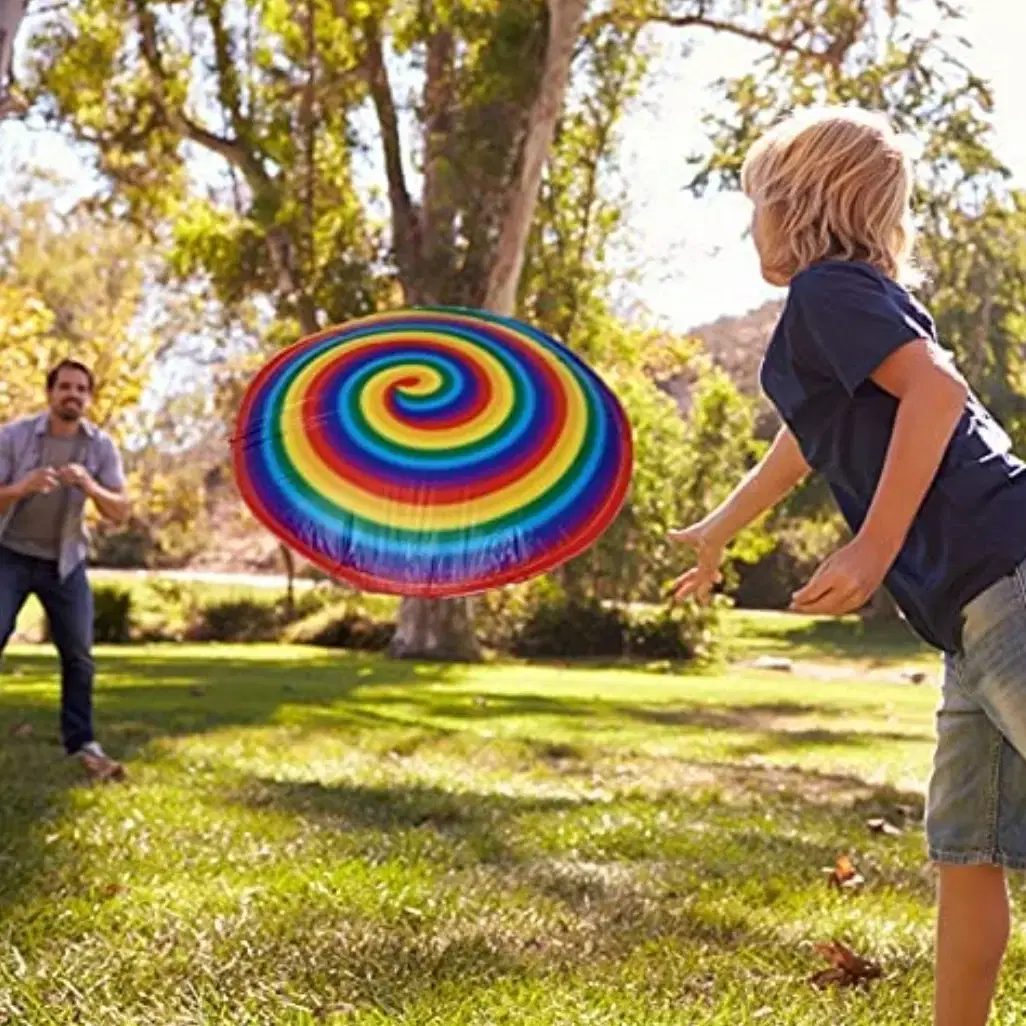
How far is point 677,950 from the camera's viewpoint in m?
4.24

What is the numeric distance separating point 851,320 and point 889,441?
0.73 ft

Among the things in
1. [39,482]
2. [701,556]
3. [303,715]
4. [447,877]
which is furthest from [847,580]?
[303,715]

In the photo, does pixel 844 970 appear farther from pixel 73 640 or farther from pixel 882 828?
pixel 73 640

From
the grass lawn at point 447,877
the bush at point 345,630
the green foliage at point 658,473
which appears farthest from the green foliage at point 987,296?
the grass lawn at point 447,877

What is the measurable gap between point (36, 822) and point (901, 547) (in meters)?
3.81

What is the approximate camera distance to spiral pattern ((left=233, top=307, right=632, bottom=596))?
4.65 metres

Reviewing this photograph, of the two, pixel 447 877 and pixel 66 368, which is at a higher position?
pixel 66 368

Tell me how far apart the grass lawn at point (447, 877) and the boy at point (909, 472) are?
74cm

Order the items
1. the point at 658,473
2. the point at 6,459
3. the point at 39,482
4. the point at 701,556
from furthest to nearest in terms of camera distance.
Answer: the point at 658,473 → the point at 6,459 → the point at 39,482 → the point at 701,556

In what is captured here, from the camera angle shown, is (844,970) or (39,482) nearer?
(844,970)

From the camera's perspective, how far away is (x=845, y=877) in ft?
17.7

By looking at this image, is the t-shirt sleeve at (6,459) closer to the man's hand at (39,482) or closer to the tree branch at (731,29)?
the man's hand at (39,482)

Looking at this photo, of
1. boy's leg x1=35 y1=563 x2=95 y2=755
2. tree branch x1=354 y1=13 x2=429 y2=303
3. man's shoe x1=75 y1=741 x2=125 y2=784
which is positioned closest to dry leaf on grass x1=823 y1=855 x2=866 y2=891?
man's shoe x1=75 y1=741 x2=125 y2=784

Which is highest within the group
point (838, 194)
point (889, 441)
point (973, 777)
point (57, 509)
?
point (838, 194)
